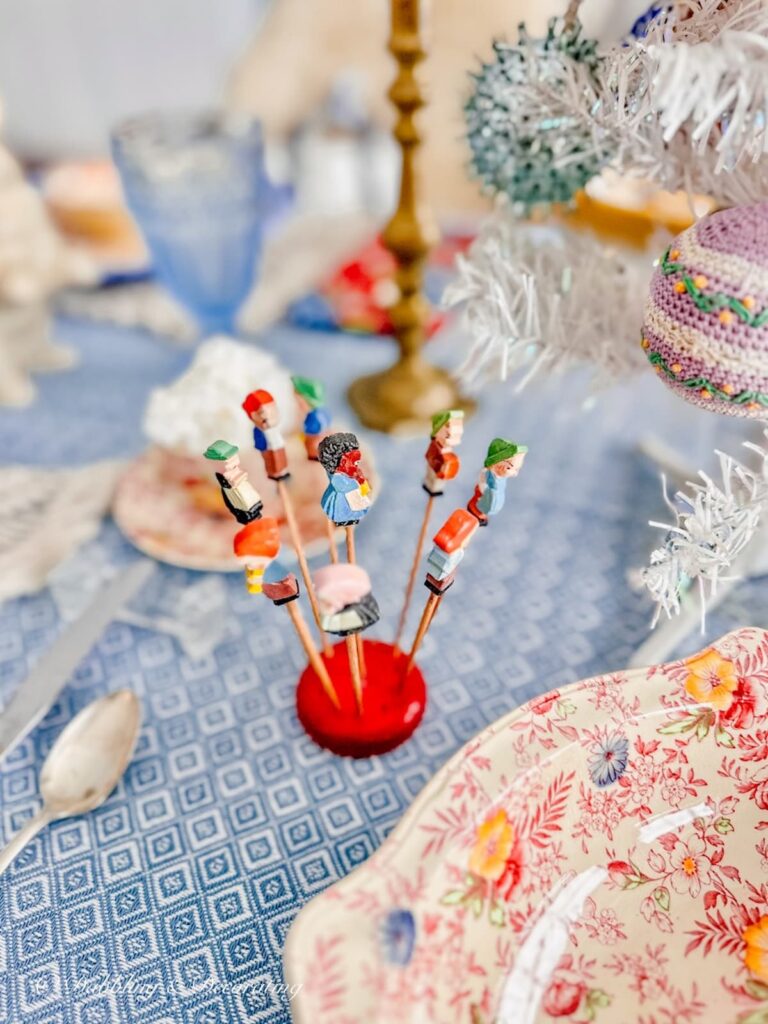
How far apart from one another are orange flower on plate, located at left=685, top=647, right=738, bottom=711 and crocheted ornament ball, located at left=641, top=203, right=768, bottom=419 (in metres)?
0.14

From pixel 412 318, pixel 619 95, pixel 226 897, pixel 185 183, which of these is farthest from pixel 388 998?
pixel 185 183

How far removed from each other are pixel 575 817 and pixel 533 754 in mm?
55

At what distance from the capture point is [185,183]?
0.88 m

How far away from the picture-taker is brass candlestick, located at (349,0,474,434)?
0.75 m

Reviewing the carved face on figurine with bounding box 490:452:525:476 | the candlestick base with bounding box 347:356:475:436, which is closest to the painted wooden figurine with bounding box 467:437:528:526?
the carved face on figurine with bounding box 490:452:525:476

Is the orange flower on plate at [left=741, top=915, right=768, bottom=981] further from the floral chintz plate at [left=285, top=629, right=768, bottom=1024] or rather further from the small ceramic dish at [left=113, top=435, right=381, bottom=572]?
the small ceramic dish at [left=113, top=435, right=381, bottom=572]

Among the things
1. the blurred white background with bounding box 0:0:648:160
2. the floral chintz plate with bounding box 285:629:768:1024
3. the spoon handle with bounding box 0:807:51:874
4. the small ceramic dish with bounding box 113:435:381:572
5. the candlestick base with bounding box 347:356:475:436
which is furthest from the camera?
the blurred white background with bounding box 0:0:648:160

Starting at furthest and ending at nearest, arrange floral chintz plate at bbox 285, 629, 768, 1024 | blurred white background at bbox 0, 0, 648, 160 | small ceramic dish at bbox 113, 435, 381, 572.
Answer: blurred white background at bbox 0, 0, 648, 160, small ceramic dish at bbox 113, 435, 381, 572, floral chintz plate at bbox 285, 629, 768, 1024

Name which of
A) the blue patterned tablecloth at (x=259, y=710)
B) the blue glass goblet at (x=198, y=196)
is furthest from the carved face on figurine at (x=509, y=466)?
the blue glass goblet at (x=198, y=196)

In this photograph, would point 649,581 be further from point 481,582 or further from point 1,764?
point 1,764

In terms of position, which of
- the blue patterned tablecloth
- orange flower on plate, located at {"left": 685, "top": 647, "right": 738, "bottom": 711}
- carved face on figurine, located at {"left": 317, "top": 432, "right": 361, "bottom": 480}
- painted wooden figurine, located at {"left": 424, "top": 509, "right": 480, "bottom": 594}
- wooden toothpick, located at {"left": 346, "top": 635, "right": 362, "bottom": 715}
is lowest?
the blue patterned tablecloth

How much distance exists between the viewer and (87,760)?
538 mm

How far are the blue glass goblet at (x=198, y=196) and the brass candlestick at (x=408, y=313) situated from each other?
0.63 feet

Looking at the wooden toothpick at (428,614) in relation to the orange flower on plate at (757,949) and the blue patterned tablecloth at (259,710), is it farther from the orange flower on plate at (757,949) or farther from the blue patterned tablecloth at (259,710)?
the orange flower on plate at (757,949)
